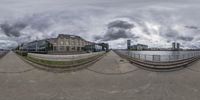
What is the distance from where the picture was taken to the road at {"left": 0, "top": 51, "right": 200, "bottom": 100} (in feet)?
19.5

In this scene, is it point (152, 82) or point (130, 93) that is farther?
point (152, 82)

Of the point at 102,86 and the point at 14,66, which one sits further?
the point at 14,66

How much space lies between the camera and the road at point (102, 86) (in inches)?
234

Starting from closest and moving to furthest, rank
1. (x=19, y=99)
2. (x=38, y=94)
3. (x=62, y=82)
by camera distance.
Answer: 1. (x=19, y=99)
2. (x=38, y=94)
3. (x=62, y=82)

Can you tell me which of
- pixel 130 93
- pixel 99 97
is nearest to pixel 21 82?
pixel 99 97

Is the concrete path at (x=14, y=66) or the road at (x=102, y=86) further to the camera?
the concrete path at (x=14, y=66)

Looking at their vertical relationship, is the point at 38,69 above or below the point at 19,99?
above

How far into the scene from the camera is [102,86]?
680 centimetres

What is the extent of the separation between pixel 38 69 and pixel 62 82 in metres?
1.91

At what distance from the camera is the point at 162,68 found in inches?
351

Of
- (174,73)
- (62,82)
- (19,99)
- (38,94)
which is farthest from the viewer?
(174,73)

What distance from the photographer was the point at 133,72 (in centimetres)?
854

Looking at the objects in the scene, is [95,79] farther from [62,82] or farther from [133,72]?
[133,72]

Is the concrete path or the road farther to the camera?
the concrete path
